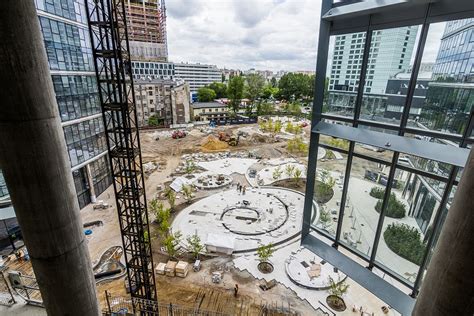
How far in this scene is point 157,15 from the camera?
7994cm

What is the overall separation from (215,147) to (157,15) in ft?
224

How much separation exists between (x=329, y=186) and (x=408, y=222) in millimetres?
2276

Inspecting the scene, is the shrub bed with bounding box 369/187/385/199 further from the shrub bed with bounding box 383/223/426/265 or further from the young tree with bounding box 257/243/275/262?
the young tree with bounding box 257/243/275/262

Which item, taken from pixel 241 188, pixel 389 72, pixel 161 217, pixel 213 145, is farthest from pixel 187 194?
pixel 389 72

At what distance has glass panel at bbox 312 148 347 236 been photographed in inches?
286

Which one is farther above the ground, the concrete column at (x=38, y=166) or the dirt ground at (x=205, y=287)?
the concrete column at (x=38, y=166)

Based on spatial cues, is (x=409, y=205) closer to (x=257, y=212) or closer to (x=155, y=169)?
(x=257, y=212)

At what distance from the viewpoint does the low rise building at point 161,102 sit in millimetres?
44553

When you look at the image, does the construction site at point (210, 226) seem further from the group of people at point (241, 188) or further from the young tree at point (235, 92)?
the young tree at point (235, 92)

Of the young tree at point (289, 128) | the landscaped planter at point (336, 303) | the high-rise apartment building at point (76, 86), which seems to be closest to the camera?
the landscaped planter at point (336, 303)

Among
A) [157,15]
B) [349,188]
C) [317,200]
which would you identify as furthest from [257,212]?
[157,15]

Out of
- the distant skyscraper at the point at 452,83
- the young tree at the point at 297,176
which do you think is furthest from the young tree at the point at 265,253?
the young tree at the point at 297,176

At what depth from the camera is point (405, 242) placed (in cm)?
642

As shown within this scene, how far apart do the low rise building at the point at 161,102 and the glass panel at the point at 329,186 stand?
141 feet
